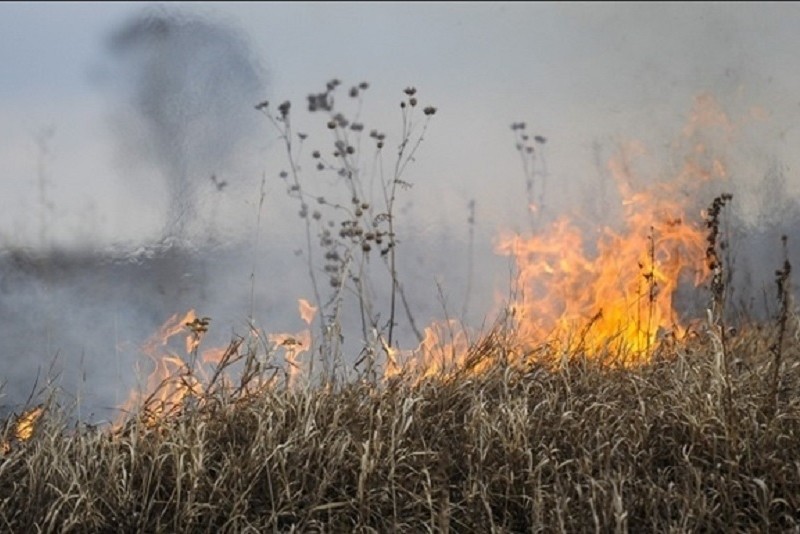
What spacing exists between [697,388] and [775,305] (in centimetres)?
246

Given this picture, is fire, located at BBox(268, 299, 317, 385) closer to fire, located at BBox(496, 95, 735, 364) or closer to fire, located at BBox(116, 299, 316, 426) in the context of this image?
fire, located at BBox(116, 299, 316, 426)

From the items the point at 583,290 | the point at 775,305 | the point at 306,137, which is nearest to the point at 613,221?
the point at 583,290

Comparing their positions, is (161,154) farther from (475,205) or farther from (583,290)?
(583,290)

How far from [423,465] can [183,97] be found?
270 cm

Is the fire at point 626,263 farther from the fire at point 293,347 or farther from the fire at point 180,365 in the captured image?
the fire at point 180,365

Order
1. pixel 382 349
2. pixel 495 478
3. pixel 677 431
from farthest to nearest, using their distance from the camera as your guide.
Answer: pixel 382 349 → pixel 677 431 → pixel 495 478

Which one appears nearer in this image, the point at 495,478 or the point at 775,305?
the point at 495,478

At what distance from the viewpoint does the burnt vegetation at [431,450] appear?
3816 millimetres

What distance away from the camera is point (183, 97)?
19.4 feet

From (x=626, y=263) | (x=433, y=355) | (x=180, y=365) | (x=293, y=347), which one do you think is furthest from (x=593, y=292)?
(x=180, y=365)

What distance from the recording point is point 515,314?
5.23 m

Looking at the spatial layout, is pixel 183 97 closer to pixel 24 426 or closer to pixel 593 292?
pixel 24 426

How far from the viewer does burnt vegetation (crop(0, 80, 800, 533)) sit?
3.82 metres

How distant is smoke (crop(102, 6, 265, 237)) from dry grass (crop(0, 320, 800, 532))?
5.58 feet
